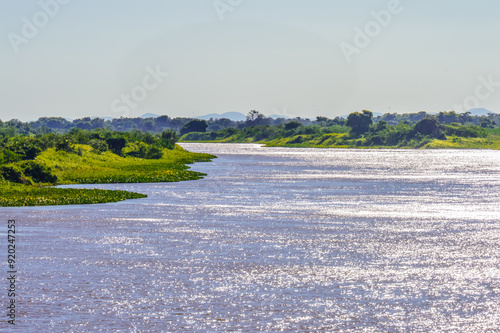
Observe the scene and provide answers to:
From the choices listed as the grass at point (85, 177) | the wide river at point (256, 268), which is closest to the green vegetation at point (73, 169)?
the grass at point (85, 177)

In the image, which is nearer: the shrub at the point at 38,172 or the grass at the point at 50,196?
the grass at the point at 50,196

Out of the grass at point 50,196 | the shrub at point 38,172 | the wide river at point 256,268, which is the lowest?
the wide river at point 256,268

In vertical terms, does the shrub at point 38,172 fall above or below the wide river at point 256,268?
above

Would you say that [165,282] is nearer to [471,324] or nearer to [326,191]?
[471,324]

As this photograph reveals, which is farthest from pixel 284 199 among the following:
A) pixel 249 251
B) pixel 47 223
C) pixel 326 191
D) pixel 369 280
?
pixel 369 280

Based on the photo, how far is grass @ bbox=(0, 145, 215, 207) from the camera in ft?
212

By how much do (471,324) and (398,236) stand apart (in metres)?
20.3

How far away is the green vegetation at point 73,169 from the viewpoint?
219 feet

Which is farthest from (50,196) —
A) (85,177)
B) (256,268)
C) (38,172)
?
(256,268)

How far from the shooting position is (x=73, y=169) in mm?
96500

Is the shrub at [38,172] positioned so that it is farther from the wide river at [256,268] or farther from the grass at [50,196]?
the wide river at [256,268]

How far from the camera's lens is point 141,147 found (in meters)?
145

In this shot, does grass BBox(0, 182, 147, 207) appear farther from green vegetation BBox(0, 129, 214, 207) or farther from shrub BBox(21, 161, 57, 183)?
shrub BBox(21, 161, 57, 183)

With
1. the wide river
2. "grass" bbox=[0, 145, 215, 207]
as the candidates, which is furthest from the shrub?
the wide river
